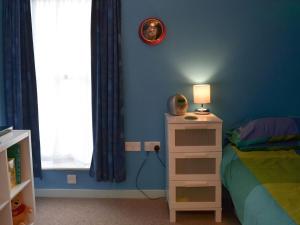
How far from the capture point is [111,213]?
112 inches

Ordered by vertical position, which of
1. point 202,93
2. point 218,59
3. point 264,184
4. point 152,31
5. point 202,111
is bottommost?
point 264,184

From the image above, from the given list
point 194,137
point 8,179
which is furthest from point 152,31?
point 8,179

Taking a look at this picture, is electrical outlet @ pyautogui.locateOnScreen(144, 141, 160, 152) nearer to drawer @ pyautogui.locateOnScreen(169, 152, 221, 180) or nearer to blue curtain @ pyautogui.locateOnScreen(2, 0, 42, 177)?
drawer @ pyautogui.locateOnScreen(169, 152, 221, 180)

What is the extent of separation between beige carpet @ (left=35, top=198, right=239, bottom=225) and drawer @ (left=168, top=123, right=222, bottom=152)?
2.08 ft

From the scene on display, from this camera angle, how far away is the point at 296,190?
182cm

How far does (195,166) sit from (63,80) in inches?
59.1

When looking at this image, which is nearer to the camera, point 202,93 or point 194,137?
point 194,137

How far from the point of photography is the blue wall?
2930mm

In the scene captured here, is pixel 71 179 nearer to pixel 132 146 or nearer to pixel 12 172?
pixel 132 146

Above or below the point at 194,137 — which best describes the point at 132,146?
below

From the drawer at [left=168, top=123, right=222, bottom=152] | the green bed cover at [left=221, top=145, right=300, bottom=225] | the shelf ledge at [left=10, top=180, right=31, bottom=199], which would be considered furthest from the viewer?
the drawer at [left=168, top=123, right=222, bottom=152]

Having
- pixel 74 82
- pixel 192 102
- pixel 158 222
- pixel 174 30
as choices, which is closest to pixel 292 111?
pixel 192 102

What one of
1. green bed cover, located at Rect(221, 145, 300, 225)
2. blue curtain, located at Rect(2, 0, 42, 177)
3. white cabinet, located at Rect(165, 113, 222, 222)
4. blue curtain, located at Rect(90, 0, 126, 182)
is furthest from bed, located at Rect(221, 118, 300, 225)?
blue curtain, located at Rect(2, 0, 42, 177)

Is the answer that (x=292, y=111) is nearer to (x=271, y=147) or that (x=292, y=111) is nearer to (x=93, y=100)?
(x=271, y=147)
